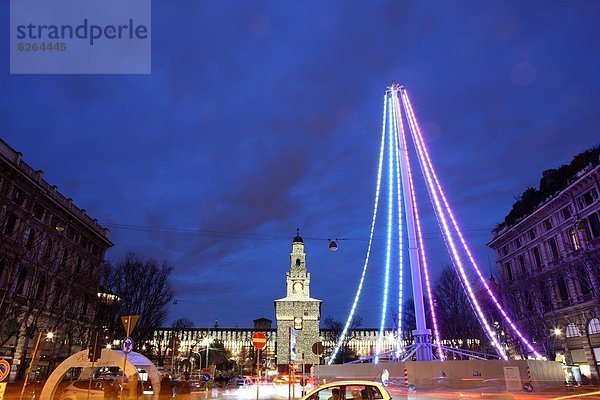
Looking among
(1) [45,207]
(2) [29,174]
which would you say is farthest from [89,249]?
(2) [29,174]

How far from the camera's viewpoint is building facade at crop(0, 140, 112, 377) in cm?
3403

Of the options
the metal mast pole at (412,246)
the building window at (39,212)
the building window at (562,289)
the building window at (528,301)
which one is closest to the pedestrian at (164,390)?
the metal mast pole at (412,246)

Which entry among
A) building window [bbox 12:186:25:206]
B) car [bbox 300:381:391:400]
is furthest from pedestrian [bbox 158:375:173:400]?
building window [bbox 12:186:25:206]

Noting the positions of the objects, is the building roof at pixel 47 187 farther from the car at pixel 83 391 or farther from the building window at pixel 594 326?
the building window at pixel 594 326

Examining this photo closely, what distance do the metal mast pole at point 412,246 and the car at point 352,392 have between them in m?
24.6

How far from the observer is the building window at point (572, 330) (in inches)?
1747

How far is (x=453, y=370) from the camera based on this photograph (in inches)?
1117

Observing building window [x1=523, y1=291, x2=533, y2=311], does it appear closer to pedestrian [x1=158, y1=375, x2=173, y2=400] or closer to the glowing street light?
the glowing street light

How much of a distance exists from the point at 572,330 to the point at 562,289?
15.2 feet

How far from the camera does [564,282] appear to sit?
4731 cm

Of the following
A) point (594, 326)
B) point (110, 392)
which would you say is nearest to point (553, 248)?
point (594, 326)

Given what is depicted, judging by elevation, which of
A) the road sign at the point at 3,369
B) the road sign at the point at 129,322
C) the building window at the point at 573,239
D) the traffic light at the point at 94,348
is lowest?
the road sign at the point at 3,369

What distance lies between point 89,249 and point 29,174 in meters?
17.5

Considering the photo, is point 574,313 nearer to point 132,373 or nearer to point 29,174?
point 132,373
